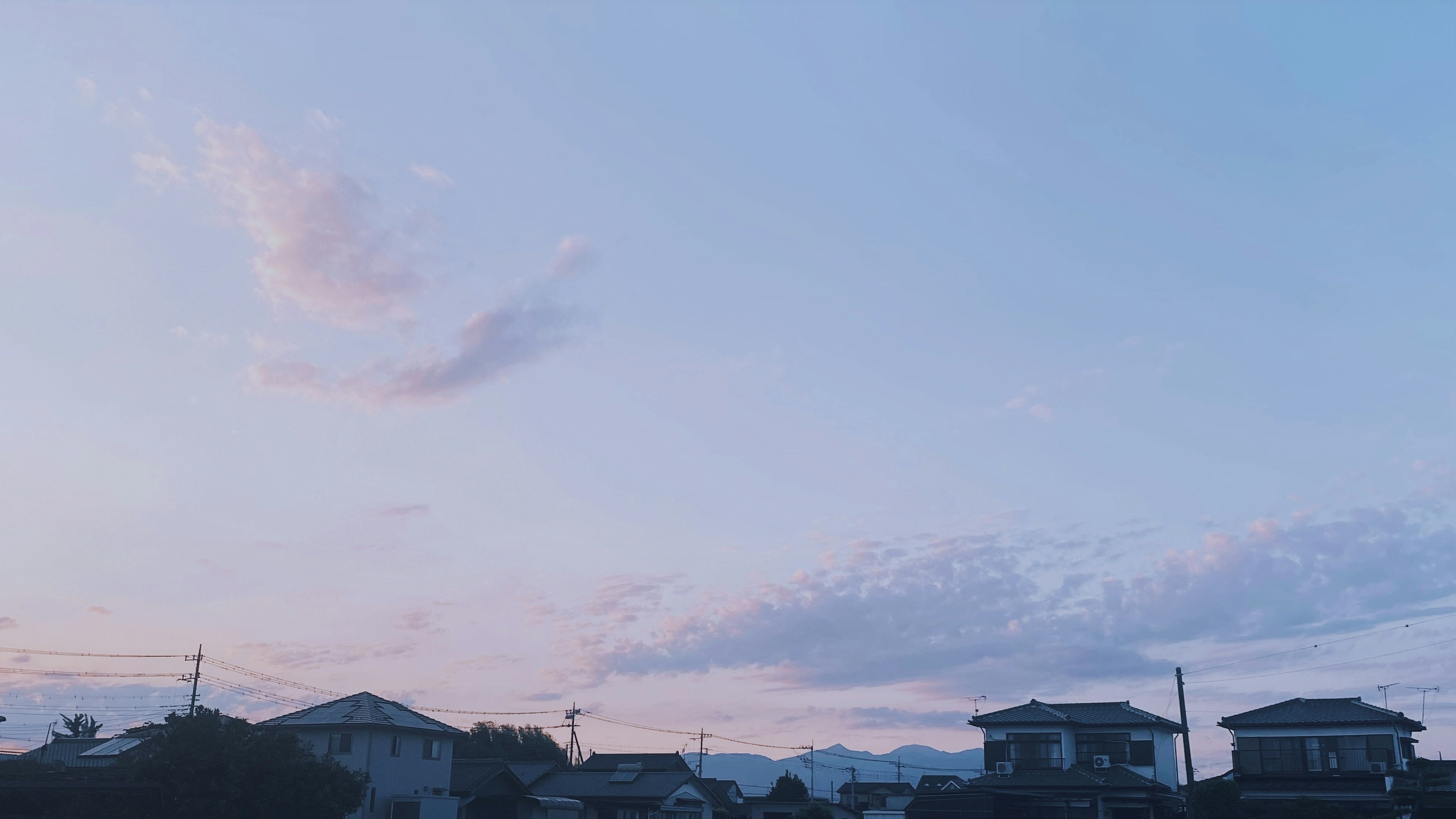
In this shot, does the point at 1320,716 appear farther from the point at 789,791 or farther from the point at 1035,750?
the point at 789,791

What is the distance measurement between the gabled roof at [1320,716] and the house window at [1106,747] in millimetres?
5689

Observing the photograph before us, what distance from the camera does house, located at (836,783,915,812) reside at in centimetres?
8600

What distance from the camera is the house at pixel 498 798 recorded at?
178 feet

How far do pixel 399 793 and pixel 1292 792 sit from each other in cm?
4822

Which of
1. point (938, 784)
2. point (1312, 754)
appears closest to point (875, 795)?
point (938, 784)

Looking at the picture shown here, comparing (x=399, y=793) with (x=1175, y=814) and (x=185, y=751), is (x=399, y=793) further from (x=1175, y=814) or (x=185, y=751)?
(x=1175, y=814)

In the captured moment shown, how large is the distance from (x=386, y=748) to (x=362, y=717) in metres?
1.86

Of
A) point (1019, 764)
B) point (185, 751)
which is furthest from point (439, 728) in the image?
point (1019, 764)

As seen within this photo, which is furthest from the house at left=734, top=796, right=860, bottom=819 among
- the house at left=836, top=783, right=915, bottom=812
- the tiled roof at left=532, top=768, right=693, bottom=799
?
the tiled roof at left=532, top=768, right=693, bottom=799

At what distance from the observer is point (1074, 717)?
220ft

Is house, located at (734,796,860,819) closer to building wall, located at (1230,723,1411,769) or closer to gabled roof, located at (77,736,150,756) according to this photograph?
building wall, located at (1230,723,1411,769)

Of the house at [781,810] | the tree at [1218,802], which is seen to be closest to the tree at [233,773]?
the house at [781,810]

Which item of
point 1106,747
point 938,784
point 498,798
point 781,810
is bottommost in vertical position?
point 781,810

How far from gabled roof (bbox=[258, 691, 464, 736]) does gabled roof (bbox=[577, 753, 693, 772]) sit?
2794 cm
